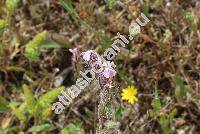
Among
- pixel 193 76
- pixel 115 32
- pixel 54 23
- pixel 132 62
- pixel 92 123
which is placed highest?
pixel 54 23

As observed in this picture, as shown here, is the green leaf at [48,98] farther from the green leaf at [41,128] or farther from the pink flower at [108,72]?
the pink flower at [108,72]

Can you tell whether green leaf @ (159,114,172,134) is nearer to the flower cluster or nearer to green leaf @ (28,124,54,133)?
green leaf @ (28,124,54,133)

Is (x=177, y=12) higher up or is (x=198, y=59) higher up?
(x=177, y=12)

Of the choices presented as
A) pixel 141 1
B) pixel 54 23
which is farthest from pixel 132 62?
pixel 54 23

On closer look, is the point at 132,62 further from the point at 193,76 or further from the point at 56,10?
the point at 56,10

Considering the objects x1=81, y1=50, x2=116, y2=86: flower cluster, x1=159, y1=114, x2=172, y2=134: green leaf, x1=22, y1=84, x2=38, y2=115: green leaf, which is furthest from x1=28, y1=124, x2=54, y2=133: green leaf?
x1=81, y1=50, x2=116, y2=86: flower cluster

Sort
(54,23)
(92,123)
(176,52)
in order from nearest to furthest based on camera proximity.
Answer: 1. (92,123)
2. (176,52)
3. (54,23)

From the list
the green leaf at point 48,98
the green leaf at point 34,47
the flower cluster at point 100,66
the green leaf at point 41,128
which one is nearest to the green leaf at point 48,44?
the green leaf at point 34,47
